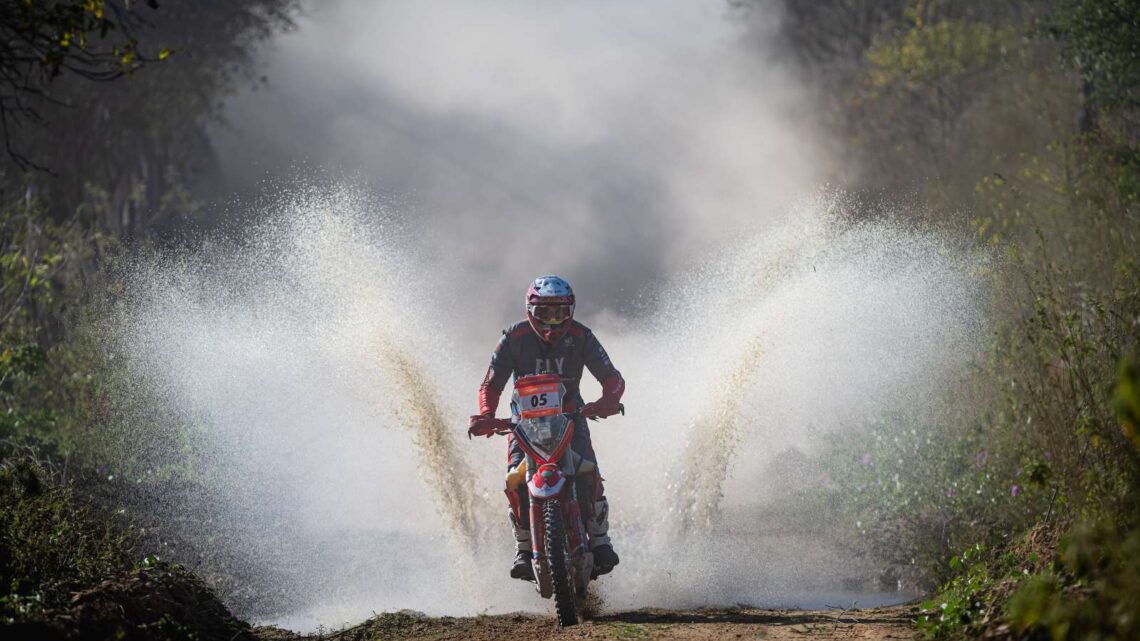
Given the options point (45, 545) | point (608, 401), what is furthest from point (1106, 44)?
point (45, 545)

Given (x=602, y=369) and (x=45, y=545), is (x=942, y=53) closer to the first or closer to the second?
(x=602, y=369)

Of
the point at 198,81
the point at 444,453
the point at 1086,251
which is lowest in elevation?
the point at 444,453

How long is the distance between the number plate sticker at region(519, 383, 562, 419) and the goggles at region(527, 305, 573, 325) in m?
0.59

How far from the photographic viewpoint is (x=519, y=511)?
384 inches

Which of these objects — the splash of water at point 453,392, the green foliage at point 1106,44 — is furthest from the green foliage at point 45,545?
the green foliage at point 1106,44

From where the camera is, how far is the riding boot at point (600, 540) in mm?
9539

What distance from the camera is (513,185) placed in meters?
46.7

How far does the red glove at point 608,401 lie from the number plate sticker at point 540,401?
271 mm

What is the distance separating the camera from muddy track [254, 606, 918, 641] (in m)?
8.36

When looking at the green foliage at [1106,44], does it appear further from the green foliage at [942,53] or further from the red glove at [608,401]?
the green foliage at [942,53]

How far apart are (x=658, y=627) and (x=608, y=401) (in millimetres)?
1745

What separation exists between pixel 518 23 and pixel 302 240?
3361 cm

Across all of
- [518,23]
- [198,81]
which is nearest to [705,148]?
[518,23]

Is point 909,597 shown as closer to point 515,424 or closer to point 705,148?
point 515,424
